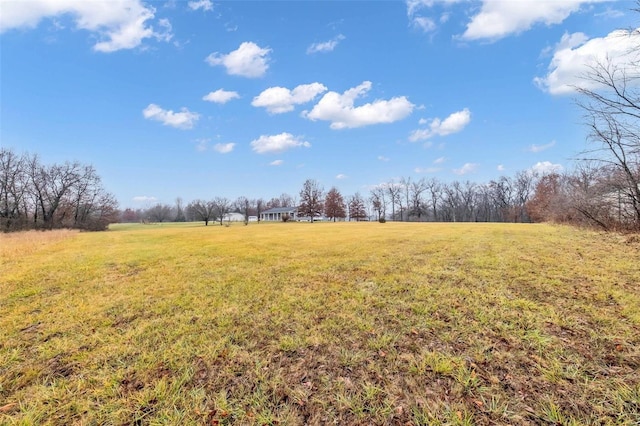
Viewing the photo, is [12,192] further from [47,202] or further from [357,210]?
[357,210]

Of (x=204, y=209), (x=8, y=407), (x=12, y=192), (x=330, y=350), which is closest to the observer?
(x=8, y=407)

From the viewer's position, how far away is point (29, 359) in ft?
10.2

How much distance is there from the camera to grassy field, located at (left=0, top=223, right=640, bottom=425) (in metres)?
2.28

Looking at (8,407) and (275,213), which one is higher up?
(275,213)

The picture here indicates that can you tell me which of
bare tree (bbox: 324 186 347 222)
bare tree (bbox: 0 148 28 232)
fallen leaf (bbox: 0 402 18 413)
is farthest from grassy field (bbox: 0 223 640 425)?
bare tree (bbox: 324 186 347 222)

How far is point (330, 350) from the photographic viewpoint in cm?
315

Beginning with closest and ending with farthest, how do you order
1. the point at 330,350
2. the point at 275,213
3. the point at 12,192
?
1. the point at 330,350
2. the point at 12,192
3. the point at 275,213

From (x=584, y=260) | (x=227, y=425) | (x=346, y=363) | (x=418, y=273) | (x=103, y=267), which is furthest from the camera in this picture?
(x=103, y=267)

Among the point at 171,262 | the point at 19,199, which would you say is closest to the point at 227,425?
the point at 171,262

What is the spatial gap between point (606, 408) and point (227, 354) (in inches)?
135

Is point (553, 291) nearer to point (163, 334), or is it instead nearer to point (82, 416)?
point (163, 334)

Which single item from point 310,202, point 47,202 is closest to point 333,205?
point 310,202

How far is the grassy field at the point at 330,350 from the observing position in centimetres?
228

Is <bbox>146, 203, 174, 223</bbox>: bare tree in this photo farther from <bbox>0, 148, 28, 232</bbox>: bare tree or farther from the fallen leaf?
the fallen leaf
